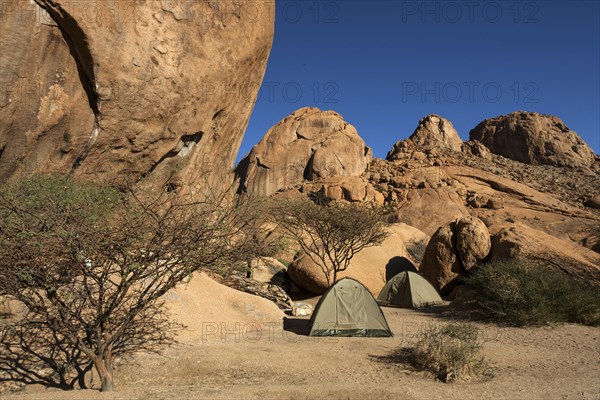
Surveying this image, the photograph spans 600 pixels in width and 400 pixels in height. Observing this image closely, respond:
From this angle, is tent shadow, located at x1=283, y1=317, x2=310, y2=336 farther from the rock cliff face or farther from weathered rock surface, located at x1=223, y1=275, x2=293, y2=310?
the rock cliff face

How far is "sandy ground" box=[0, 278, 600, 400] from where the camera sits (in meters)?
6.20

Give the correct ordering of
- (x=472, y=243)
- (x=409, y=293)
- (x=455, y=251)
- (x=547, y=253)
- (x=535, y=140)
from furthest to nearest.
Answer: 1. (x=535, y=140)
2. (x=455, y=251)
3. (x=472, y=243)
4. (x=409, y=293)
5. (x=547, y=253)

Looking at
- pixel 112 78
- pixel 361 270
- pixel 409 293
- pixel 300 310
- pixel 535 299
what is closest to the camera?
pixel 535 299

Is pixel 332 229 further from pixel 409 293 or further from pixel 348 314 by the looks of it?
pixel 348 314

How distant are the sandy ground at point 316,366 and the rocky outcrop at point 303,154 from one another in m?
35.1

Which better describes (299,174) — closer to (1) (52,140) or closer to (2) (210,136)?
(2) (210,136)

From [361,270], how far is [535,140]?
63.0 metres

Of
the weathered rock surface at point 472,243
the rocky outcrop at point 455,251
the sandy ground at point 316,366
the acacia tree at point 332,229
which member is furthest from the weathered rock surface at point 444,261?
the sandy ground at point 316,366

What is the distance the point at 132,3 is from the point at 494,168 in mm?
50644

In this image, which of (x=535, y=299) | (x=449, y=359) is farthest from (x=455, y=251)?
(x=449, y=359)

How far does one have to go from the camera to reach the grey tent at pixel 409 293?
51.8 feet

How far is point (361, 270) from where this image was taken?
2012 cm

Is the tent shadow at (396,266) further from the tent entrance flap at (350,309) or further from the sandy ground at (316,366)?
the tent entrance flap at (350,309)

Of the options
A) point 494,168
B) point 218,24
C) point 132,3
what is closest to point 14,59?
point 132,3
